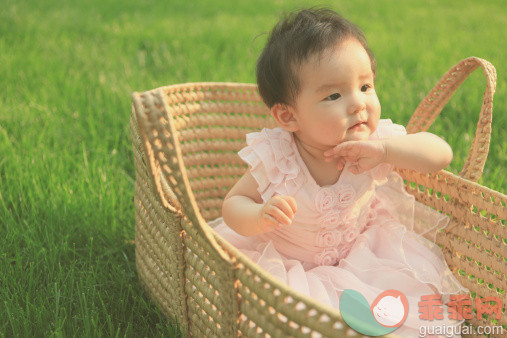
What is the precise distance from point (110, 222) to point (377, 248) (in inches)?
33.8

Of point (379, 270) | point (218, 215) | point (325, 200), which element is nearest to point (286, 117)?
point (325, 200)

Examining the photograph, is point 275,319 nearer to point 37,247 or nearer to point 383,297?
point 383,297

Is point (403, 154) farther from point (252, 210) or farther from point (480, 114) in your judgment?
point (252, 210)

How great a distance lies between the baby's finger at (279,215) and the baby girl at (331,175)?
39 millimetres

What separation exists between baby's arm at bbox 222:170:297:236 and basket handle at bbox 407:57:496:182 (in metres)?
0.54

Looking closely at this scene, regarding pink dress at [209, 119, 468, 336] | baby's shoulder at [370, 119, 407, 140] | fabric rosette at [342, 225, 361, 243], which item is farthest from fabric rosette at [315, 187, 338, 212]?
baby's shoulder at [370, 119, 407, 140]

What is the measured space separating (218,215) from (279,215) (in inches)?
32.5

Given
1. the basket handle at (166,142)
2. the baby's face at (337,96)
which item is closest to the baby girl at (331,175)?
the baby's face at (337,96)

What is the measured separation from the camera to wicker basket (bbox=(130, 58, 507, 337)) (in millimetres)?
981

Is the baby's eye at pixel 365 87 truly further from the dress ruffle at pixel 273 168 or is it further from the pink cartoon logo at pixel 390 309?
the pink cartoon logo at pixel 390 309

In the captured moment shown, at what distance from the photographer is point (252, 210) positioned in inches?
51.7

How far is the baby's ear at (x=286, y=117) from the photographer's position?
57.0 inches

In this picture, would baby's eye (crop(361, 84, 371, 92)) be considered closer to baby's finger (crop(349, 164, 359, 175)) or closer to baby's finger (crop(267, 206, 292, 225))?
baby's finger (crop(349, 164, 359, 175))

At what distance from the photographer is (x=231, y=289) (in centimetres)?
105
